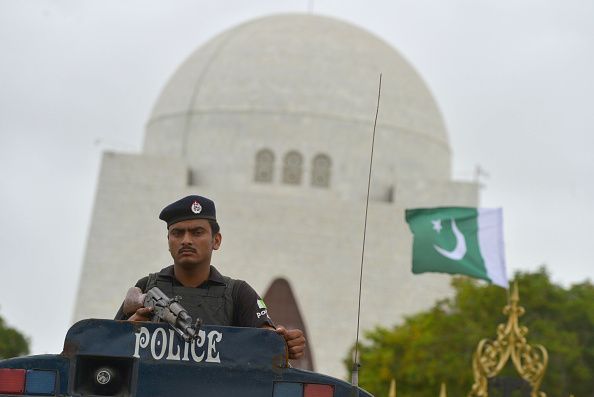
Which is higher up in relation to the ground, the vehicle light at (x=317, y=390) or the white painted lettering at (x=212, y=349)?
the white painted lettering at (x=212, y=349)

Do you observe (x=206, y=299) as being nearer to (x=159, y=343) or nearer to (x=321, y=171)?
(x=159, y=343)

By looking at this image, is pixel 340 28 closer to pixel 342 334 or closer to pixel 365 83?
pixel 365 83

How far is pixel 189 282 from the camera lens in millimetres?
5062

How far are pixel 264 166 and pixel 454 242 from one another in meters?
34.1

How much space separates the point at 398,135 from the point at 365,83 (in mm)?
2099

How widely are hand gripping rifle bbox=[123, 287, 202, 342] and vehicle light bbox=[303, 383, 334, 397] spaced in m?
0.36

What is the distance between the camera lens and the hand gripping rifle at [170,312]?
4562mm

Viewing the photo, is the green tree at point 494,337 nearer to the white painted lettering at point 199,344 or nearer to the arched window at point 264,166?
the arched window at point 264,166

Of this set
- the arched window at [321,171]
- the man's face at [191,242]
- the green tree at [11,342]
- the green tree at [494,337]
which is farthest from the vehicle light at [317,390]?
the arched window at [321,171]

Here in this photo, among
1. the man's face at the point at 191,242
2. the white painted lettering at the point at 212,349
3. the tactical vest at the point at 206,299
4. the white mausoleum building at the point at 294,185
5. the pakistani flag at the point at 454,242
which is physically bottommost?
the white painted lettering at the point at 212,349

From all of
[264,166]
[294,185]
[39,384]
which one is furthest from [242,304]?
[264,166]

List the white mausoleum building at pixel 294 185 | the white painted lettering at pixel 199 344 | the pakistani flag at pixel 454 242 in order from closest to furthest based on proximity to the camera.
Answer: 1. the white painted lettering at pixel 199 344
2. the pakistani flag at pixel 454 242
3. the white mausoleum building at pixel 294 185

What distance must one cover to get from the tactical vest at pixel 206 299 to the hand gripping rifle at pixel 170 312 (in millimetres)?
141

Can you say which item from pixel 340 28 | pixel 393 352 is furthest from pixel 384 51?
pixel 393 352
